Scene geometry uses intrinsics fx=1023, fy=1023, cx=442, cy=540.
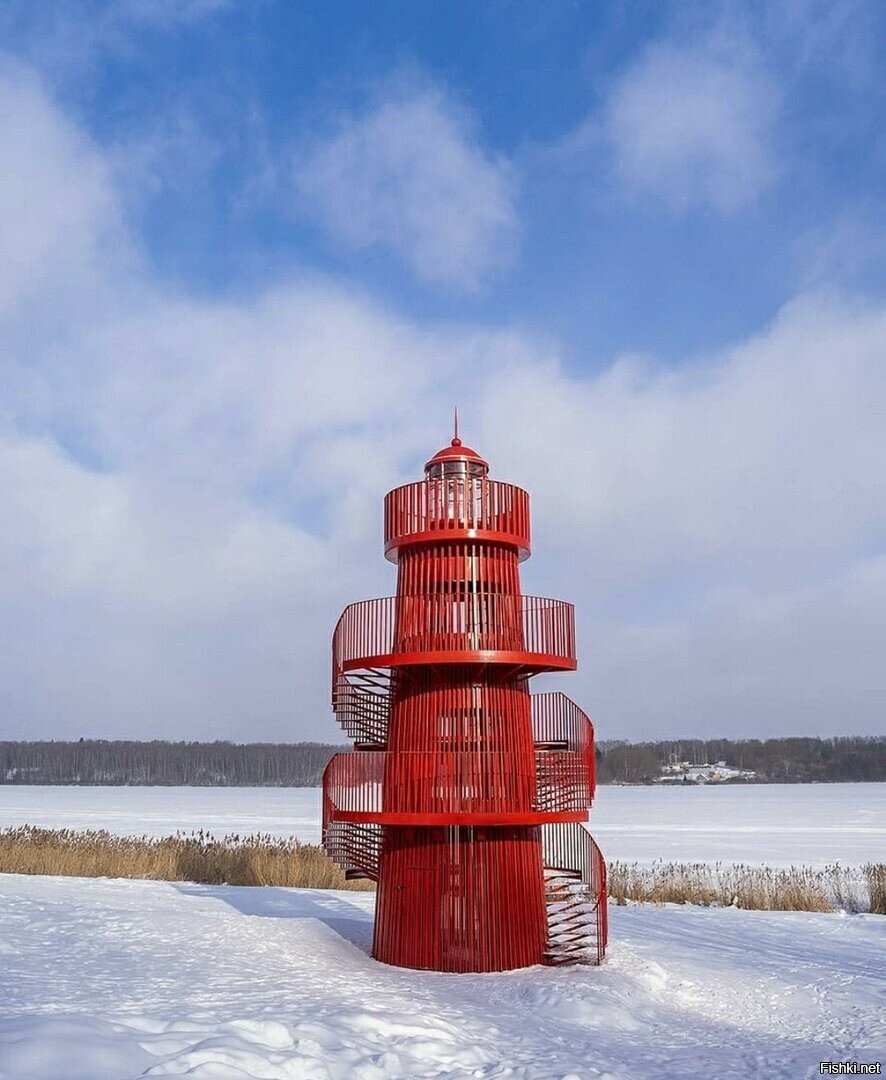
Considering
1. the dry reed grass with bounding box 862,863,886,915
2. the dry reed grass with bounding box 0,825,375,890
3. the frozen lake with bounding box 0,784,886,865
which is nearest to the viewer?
the dry reed grass with bounding box 862,863,886,915

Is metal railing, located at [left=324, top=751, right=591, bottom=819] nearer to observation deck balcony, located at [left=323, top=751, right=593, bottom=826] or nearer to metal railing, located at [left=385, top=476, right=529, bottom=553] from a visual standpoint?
observation deck balcony, located at [left=323, top=751, right=593, bottom=826]

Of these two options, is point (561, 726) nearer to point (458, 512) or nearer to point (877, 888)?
point (458, 512)

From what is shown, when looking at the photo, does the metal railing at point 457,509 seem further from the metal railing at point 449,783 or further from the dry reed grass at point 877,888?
the dry reed grass at point 877,888

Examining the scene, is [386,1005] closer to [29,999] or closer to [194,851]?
[29,999]

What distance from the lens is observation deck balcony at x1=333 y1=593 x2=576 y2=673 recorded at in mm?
12953

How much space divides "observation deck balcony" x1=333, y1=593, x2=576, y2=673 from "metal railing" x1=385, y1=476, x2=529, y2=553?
86cm

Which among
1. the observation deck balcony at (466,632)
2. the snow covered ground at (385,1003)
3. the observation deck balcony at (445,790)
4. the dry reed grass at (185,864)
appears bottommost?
the snow covered ground at (385,1003)

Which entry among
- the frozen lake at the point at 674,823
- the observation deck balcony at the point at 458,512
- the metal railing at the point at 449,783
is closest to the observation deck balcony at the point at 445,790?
the metal railing at the point at 449,783

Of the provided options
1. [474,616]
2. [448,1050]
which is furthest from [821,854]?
[448,1050]

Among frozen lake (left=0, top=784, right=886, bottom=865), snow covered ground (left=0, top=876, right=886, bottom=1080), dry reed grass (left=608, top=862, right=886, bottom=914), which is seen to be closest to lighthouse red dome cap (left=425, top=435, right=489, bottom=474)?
snow covered ground (left=0, top=876, right=886, bottom=1080)

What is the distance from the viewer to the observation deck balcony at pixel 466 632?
42.5ft

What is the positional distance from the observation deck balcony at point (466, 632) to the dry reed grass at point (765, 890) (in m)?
9.46

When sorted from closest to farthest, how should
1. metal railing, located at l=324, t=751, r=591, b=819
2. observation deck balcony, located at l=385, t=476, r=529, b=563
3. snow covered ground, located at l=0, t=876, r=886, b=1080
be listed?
1. snow covered ground, located at l=0, t=876, r=886, b=1080
2. metal railing, located at l=324, t=751, r=591, b=819
3. observation deck balcony, located at l=385, t=476, r=529, b=563

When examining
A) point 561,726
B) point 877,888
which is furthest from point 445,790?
point 877,888
